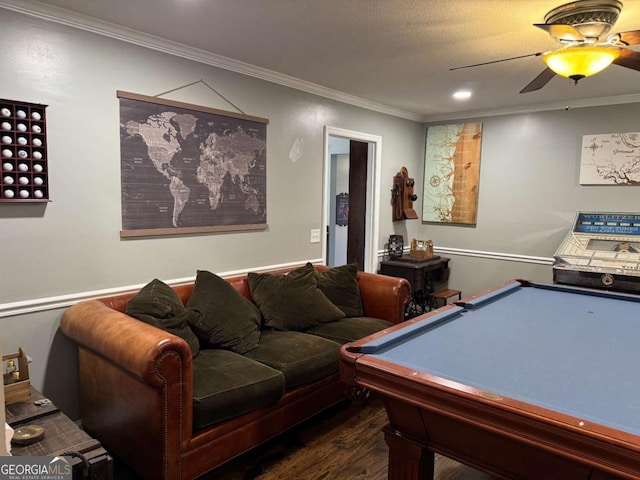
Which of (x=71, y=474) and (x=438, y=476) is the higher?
(x=71, y=474)

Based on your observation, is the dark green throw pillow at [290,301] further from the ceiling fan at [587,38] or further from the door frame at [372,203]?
the ceiling fan at [587,38]

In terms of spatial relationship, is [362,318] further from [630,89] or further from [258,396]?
[630,89]

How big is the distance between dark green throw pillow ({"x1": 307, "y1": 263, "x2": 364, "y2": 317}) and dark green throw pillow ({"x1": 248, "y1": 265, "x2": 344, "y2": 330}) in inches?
4.4

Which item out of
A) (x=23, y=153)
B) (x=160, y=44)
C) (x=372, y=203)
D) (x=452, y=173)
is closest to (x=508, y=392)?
(x=23, y=153)

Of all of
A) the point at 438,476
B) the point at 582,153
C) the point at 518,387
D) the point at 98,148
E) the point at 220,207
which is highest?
the point at 582,153

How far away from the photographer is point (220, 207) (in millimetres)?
3312

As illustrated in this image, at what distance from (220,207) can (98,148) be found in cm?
94

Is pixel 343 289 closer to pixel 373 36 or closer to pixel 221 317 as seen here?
pixel 221 317

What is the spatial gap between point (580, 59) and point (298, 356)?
2175 millimetres

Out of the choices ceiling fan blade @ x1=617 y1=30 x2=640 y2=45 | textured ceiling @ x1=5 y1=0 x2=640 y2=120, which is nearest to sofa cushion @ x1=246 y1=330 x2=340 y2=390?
textured ceiling @ x1=5 y1=0 x2=640 y2=120

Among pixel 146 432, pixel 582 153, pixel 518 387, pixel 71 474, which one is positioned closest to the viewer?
pixel 518 387

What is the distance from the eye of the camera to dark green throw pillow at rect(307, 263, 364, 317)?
3518mm

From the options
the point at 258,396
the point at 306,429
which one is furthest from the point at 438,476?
the point at 258,396

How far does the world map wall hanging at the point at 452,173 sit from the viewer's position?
16.6ft
